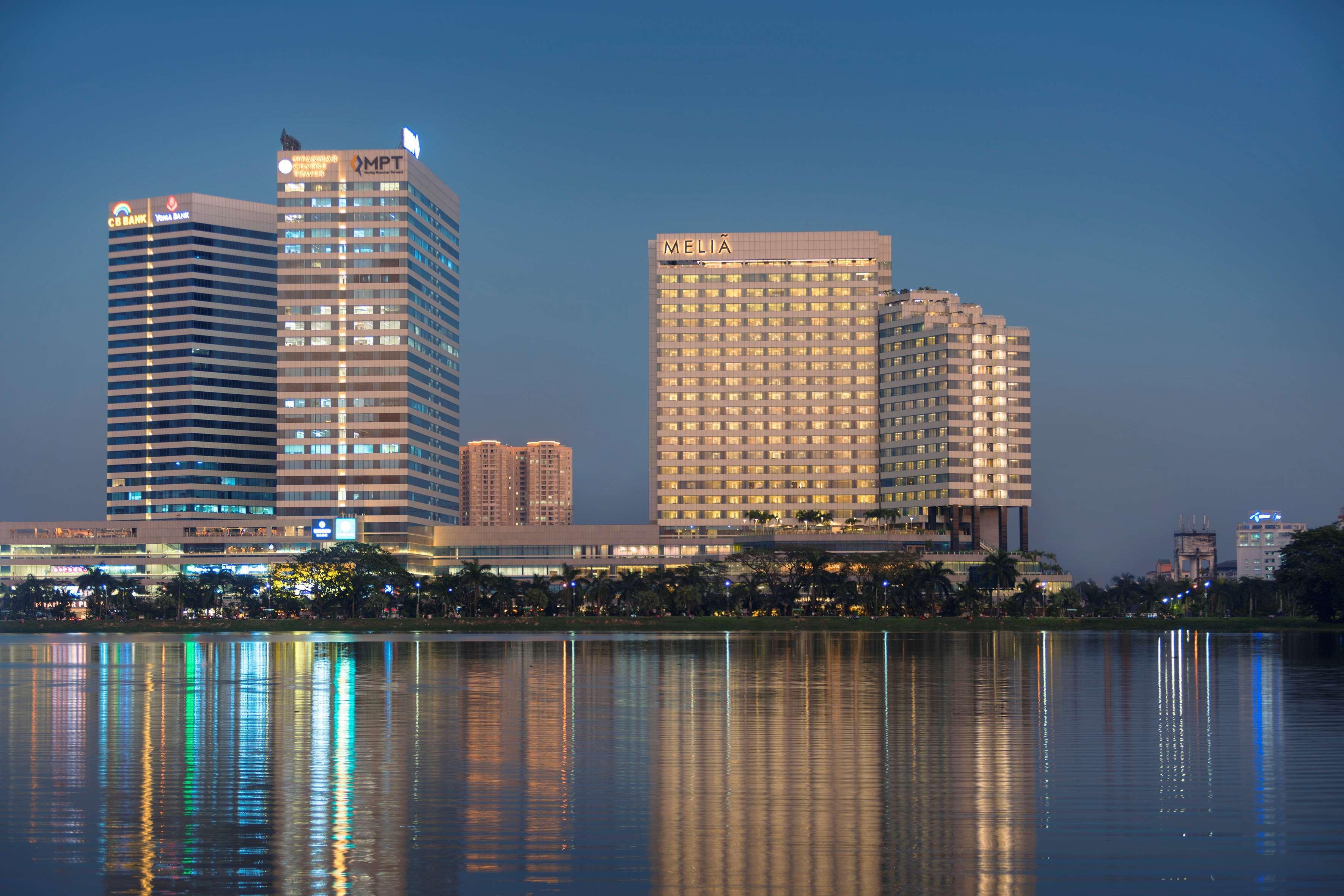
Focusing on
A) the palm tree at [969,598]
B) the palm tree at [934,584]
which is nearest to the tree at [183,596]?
the palm tree at [934,584]

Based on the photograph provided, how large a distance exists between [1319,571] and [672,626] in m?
79.1

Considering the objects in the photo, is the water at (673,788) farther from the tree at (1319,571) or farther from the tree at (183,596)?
the tree at (183,596)

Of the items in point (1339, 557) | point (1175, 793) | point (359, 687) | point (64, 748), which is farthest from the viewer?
point (1339, 557)

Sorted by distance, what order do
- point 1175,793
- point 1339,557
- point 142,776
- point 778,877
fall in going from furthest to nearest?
point 1339,557 → point 142,776 → point 1175,793 → point 778,877

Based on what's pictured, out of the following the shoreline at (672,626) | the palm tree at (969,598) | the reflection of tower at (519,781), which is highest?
the reflection of tower at (519,781)

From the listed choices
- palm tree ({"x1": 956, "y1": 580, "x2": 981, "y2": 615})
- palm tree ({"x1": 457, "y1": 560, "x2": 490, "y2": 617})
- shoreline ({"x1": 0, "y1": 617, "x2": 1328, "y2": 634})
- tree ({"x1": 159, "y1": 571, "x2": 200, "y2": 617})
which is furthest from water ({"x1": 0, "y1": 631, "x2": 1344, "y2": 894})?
tree ({"x1": 159, "y1": 571, "x2": 200, "y2": 617})

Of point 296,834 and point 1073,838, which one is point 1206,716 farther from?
point 296,834

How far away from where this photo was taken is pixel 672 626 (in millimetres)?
171500

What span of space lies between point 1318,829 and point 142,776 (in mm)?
23302

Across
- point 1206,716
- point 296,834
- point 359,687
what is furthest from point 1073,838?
point 359,687

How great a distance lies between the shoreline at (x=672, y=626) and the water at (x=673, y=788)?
110371mm

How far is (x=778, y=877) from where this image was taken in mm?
18969

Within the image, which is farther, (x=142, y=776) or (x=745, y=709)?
(x=745, y=709)

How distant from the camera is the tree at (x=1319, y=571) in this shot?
159m
